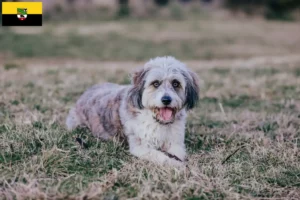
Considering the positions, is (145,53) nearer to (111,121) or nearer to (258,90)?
(258,90)

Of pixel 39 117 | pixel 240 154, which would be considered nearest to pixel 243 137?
pixel 240 154

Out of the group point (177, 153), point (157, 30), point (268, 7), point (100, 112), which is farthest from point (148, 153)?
point (268, 7)

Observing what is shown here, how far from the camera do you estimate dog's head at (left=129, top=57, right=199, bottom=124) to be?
509 centimetres

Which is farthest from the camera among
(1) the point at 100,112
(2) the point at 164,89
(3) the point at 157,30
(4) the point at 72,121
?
(3) the point at 157,30

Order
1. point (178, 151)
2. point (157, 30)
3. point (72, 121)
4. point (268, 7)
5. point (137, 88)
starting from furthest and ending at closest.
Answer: point (268, 7) < point (157, 30) < point (72, 121) < point (137, 88) < point (178, 151)

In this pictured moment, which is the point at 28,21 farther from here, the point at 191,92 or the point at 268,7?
the point at 268,7

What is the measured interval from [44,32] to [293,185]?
1800cm

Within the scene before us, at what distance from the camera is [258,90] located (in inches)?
374

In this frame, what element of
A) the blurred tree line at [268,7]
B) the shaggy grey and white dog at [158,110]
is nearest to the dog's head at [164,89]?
the shaggy grey and white dog at [158,110]

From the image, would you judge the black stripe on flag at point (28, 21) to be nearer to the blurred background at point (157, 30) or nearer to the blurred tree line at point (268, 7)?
the blurred background at point (157, 30)

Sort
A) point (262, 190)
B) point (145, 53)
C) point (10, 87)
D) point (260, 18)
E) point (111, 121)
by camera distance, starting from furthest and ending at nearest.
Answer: point (260, 18), point (145, 53), point (10, 87), point (111, 121), point (262, 190)

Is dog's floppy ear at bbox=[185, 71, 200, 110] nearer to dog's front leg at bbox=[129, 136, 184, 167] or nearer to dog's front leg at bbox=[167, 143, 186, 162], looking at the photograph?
dog's front leg at bbox=[167, 143, 186, 162]

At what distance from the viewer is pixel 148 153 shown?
16.6ft

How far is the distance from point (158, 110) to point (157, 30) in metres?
17.9
